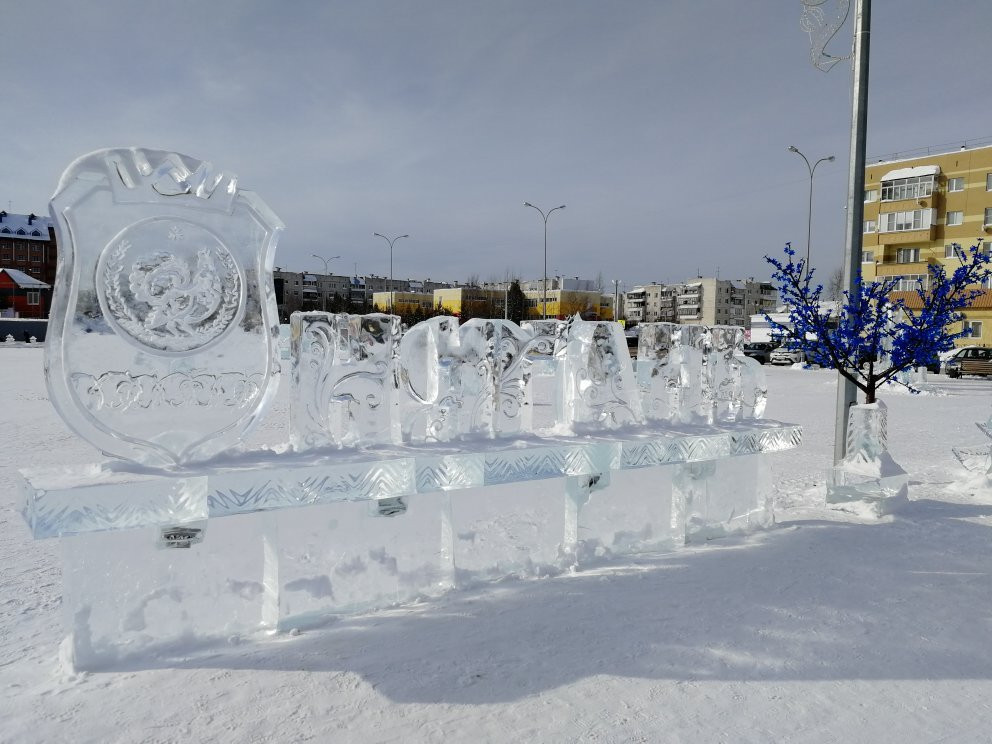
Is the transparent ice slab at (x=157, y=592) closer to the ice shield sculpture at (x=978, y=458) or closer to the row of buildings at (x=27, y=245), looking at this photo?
the ice shield sculpture at (x=978, y=458)

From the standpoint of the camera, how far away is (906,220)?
36.2m

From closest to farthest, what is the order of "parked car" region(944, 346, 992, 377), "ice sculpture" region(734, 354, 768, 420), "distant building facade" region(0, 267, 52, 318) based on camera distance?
1. "ice sculpture" region(734, 354, 768, 420)
2. "parked car" region(944, 346, 992, 377)
3. "distant building facade" region(0, 267, 52, 318)

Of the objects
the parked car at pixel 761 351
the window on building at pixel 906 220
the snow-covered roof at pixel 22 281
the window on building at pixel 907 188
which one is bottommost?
the parked car at pixel 761 351

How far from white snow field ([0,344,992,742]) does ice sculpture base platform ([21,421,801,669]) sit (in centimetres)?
16

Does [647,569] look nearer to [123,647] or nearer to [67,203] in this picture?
[123,647]

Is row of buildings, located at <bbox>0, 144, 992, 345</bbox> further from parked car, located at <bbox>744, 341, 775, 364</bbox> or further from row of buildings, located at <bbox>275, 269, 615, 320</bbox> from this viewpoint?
parked car, located at <bbox>744, 341, 775, 364</bbox>

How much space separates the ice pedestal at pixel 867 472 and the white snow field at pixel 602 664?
78cm

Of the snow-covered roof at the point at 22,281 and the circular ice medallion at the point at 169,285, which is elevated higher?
the snow-covered roof at the point at 22,281

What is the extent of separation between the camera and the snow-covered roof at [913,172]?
34938 millimetres

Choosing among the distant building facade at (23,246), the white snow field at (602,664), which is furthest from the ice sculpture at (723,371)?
the distant building facade at (23,246)

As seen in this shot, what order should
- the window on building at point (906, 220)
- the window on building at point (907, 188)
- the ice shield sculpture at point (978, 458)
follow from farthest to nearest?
the window on building at point (906, 220) → the window on building at point (907, 188) → the ice shield sculpture at point (978, 458)

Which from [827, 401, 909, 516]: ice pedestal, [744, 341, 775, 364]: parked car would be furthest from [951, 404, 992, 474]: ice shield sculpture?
[744, 341, 775, 364]: parked car

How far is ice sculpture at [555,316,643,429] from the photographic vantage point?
424 centimetres

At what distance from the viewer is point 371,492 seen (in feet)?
10.7
